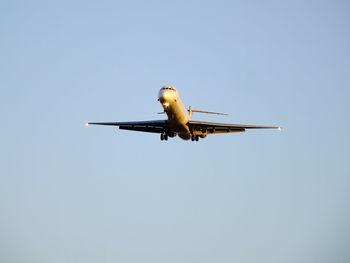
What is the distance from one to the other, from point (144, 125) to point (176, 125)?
4.22m

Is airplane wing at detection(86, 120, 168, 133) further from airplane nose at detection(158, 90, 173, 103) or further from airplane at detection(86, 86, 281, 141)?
airplane nose at detection(158, 90, 173, 103)

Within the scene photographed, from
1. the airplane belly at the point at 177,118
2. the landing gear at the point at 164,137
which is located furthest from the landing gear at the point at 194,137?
the landing gear at the point at 164,137

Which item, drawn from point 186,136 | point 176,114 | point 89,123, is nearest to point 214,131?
point 186,136

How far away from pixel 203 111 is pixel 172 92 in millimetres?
11671

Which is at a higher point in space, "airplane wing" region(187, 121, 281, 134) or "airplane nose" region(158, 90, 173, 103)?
"airplane wing" region(187, 121, 281, 134)

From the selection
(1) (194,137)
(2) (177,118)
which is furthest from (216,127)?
(2) (177,118)

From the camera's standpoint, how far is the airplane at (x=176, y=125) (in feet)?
174

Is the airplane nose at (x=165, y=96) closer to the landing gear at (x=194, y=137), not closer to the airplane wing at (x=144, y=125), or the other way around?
the airplane wing at (x=144, y=125)

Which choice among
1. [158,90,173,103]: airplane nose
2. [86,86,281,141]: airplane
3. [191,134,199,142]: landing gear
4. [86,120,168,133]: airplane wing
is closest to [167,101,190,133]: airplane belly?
[86,86,281,141]: airplane

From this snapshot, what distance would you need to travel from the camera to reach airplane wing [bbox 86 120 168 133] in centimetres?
5704

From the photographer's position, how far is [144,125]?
2299 inches

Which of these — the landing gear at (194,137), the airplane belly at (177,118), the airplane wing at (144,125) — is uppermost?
the airplane wing at (144,125)

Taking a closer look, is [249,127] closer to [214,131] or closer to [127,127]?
[214,131]

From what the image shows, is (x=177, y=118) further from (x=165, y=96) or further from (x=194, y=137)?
(x=194, y=137)
